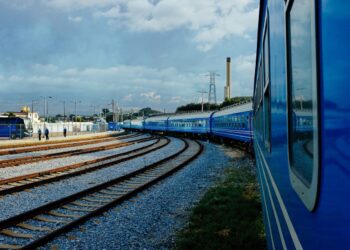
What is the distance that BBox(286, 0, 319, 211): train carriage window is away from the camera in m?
1.17

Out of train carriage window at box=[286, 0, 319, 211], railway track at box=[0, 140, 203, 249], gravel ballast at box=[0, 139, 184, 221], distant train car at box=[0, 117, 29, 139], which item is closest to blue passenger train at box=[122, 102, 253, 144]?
gravel ballast at box=[0, 139, 184, 221]

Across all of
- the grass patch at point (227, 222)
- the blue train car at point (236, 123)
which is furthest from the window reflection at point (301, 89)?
the blue train car at point (236, 123)

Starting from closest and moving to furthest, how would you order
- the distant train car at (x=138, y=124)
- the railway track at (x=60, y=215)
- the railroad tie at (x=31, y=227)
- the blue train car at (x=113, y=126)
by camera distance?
the railway track at (x=60, y=215) → the railroad tie at (x=31, y=227) → the distant train car at (x=138, y=124) → the blue train car at (x=113, y=126)

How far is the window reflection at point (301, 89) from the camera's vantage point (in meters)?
1.25

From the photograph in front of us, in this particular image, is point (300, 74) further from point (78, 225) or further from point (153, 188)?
point (153, 188)

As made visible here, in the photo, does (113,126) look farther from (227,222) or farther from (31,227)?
(227,222)

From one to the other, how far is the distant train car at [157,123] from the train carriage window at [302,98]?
49.5 m

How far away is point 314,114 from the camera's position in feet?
3.86

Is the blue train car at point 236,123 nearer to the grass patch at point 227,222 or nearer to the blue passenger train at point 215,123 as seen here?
the blue passenger train at point 215,123

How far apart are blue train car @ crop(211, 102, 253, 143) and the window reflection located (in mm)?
15886

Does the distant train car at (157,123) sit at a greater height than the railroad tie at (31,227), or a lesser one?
greater

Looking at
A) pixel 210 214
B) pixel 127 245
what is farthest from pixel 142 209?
pixel 127 245

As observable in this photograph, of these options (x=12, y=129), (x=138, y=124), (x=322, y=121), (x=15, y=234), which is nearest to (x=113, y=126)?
(x=138, y=124)

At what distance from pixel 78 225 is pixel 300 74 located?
622cm
